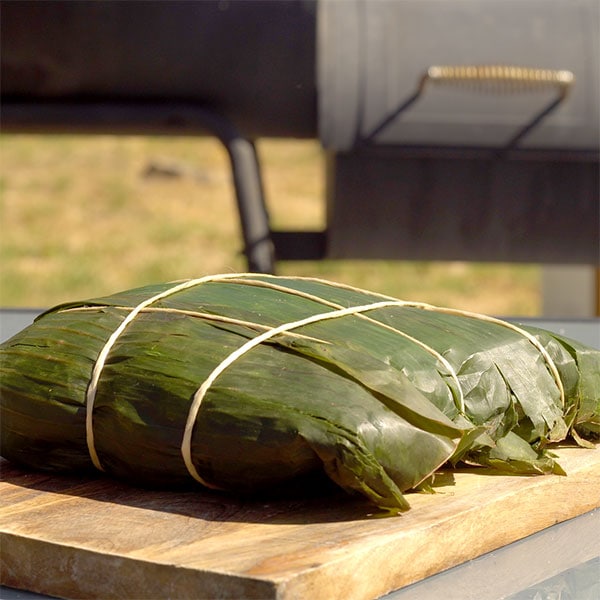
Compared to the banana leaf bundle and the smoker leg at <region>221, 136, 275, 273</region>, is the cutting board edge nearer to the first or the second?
the banana leaf bundle

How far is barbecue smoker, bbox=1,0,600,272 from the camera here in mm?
2973

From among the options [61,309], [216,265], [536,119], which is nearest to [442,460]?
[61,309]

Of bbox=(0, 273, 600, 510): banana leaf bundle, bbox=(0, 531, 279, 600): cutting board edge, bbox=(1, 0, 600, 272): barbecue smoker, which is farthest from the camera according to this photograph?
bbox=(1, 0, 600, 272): barbecue smoker

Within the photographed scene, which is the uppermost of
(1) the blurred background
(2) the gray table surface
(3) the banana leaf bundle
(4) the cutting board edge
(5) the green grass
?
(1) the blurred background

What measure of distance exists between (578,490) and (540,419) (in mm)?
97

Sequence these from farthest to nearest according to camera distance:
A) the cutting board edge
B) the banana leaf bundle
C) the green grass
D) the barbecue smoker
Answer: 1. the green grass
2. the barbecue smoker
3. the banana leaf bundle
4. the cutting board edge

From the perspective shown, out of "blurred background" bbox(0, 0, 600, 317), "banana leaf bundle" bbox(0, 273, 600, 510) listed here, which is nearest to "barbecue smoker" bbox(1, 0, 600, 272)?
"blurred background" bbox(0, 0, 600, 317)

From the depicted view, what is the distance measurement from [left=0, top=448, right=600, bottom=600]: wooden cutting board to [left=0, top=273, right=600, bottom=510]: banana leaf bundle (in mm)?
32

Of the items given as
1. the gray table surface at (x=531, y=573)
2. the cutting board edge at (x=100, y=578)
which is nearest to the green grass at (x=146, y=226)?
the gray table surface at (x=531, y=573)

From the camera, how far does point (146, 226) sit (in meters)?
11.5

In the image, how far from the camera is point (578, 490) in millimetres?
1294

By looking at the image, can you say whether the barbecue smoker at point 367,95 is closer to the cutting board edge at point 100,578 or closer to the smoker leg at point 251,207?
the smoker leg at point 251,207

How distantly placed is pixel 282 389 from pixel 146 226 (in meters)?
10.5

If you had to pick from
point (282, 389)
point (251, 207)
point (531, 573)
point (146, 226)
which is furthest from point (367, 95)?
point (146, 226)
